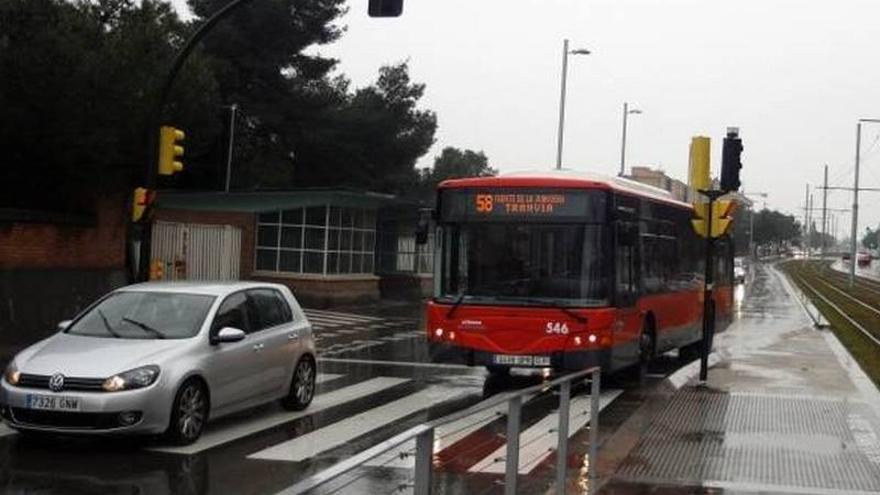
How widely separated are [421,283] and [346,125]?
691 cm

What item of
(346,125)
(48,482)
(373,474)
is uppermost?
(346,125)

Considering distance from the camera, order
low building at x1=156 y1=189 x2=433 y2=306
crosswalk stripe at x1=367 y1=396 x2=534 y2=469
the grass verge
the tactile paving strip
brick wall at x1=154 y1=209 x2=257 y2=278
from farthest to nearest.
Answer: brick wall at x1=154 y1=209 x2=257 y2=278 < low building at x1=156 y1=189 x2=433 y2=306 < the grass verge < the tactile paving strip < crosswalk stripe at x1=367 y1=396 x2=534 y2=469

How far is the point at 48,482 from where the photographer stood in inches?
314

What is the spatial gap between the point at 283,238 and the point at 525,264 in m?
20.3

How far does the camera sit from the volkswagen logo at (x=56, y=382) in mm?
8961

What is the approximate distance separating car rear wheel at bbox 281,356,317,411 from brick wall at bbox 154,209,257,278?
62.2 feet

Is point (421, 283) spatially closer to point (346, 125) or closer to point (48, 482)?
point (346, 125)

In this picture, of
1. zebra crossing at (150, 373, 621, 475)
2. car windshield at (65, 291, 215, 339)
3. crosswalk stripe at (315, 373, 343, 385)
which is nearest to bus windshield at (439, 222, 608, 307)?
zebra crossing at (150, 373, 621, 475)

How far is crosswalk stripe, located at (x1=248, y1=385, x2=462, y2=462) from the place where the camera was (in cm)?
937

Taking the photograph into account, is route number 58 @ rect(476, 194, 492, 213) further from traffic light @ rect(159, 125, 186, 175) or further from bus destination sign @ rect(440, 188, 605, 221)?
traffic light @ rect(159, 125, 186, 175)

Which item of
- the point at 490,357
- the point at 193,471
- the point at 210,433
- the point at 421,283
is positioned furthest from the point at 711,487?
the point at 421,283

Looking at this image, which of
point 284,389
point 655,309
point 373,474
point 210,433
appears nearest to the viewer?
point 373,474

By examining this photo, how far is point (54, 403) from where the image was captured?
8.94m

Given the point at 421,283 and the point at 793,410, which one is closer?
the point at 793,410
